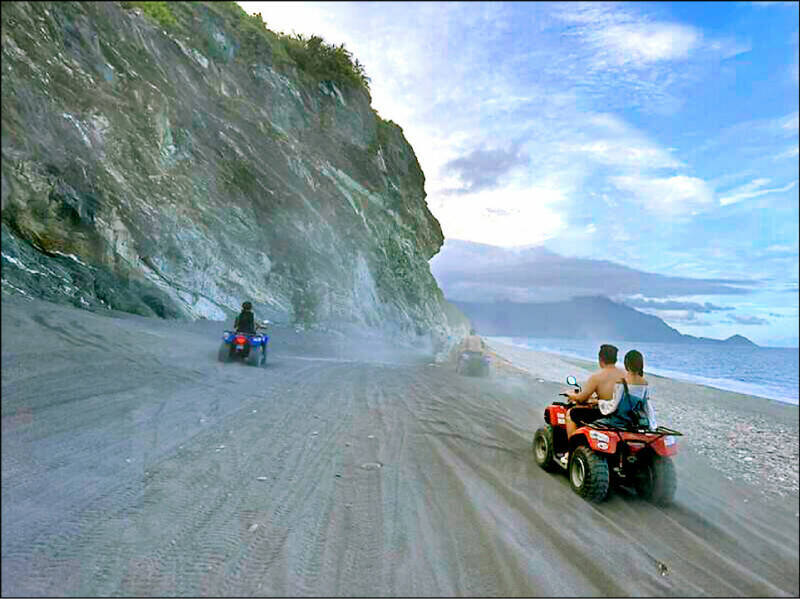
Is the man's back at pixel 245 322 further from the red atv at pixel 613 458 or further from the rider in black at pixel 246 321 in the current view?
the red atv at pixel 613 458

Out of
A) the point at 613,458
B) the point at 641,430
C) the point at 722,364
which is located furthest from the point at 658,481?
the point at 722,364

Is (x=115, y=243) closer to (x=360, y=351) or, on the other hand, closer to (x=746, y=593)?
(x=360, y=351)

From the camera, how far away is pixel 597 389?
4910 mm

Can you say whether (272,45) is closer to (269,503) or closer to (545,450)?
(269,503)

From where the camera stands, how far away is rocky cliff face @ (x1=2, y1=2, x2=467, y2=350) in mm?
1580

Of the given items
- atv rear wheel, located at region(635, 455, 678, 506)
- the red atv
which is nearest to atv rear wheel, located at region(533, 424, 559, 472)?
the red atv

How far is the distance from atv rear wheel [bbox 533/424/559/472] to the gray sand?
1.95ft

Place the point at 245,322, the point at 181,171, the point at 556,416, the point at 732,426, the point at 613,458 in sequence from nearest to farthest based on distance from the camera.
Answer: the point at 181,171 < the point at 245,322 < the point at 613,458 < the point at 556,416 < the point at 732,426

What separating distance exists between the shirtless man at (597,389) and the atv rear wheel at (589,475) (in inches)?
16.1

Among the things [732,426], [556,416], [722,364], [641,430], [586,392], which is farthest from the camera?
[732,426]

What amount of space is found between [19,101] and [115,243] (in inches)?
22.7

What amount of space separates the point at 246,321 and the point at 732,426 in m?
6.44

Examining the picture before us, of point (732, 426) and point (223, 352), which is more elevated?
point (223, 352)

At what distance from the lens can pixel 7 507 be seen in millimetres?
1708
